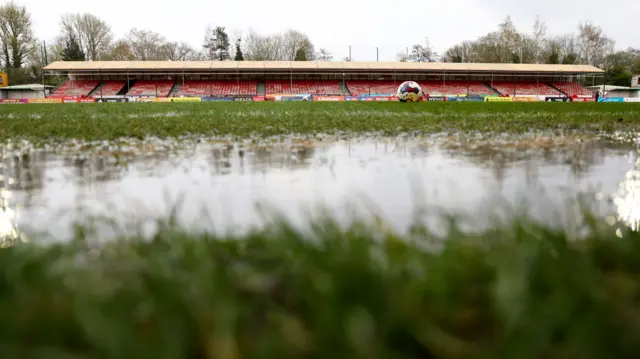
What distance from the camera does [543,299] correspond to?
1.38 meters

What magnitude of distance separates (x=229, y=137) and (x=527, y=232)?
670 cm

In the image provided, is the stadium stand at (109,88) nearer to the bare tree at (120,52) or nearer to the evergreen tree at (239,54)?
the bare tree at (120,52)

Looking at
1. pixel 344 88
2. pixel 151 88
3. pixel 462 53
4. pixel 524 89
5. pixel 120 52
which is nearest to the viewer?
pixel 151 88

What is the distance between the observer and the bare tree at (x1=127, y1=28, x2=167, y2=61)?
9588 cm

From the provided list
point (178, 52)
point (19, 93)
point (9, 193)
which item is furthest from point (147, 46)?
point (9, 193)

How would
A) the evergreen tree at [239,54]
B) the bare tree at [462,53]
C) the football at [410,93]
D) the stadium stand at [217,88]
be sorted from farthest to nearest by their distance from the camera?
the bare tree at [462,53] < the evergreen tree at [239,54] < the stadium stand at [217,88] < the football at [410,93]

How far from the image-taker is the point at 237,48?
319 feet

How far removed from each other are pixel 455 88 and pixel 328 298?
6361cm

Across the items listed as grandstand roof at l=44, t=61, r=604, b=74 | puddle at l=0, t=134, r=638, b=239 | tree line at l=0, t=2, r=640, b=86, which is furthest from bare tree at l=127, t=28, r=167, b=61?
puddle at l=0, t=134, r=638, b=239

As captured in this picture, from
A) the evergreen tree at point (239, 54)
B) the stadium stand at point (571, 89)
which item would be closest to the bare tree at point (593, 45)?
the stadium stand at point (571, 89)

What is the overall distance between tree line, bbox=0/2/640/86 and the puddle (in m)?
83.6

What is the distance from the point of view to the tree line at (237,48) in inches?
3098

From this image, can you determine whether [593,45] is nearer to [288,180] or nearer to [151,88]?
[151,88]

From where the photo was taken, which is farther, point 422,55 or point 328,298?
point 422,55
